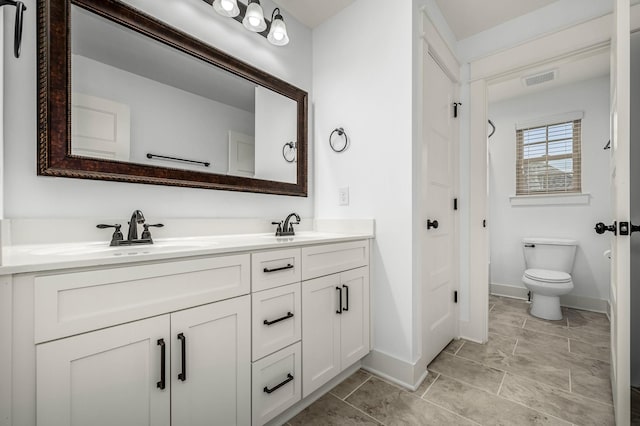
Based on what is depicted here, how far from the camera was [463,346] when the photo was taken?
218 cm

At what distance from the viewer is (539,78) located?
9.55 ft

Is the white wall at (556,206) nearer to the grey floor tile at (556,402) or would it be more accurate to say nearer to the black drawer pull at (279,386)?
the grey floor tile at (556,402)

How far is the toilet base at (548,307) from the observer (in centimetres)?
268

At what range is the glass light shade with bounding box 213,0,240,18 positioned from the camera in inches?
61.1

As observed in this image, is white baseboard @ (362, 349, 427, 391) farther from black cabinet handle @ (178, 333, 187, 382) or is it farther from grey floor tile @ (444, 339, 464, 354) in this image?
black cabinet handle @ (178, 333, 187, 382)

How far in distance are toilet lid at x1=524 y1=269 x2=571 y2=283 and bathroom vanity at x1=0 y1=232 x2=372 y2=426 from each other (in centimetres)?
229

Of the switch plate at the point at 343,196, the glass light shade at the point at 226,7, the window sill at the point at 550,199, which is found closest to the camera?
the glass light shade at the point at 226,7

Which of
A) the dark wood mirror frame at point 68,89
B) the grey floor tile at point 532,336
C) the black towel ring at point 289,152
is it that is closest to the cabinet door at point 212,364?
the dark wood mirror frame at point 68,89

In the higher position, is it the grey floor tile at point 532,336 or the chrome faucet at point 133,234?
the chrome faucet at point 133,234

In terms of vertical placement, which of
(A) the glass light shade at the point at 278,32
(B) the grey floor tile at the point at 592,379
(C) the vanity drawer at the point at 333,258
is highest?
(A) the glass light shade at the point at 278,32

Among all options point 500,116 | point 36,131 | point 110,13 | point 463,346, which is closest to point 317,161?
point 110,13

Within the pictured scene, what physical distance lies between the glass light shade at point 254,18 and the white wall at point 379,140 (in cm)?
63

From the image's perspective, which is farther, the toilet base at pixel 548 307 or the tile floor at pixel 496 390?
the toilet base at pixel 548 307

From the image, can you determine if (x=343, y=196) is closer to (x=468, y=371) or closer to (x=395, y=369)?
(x=395, y=369)
